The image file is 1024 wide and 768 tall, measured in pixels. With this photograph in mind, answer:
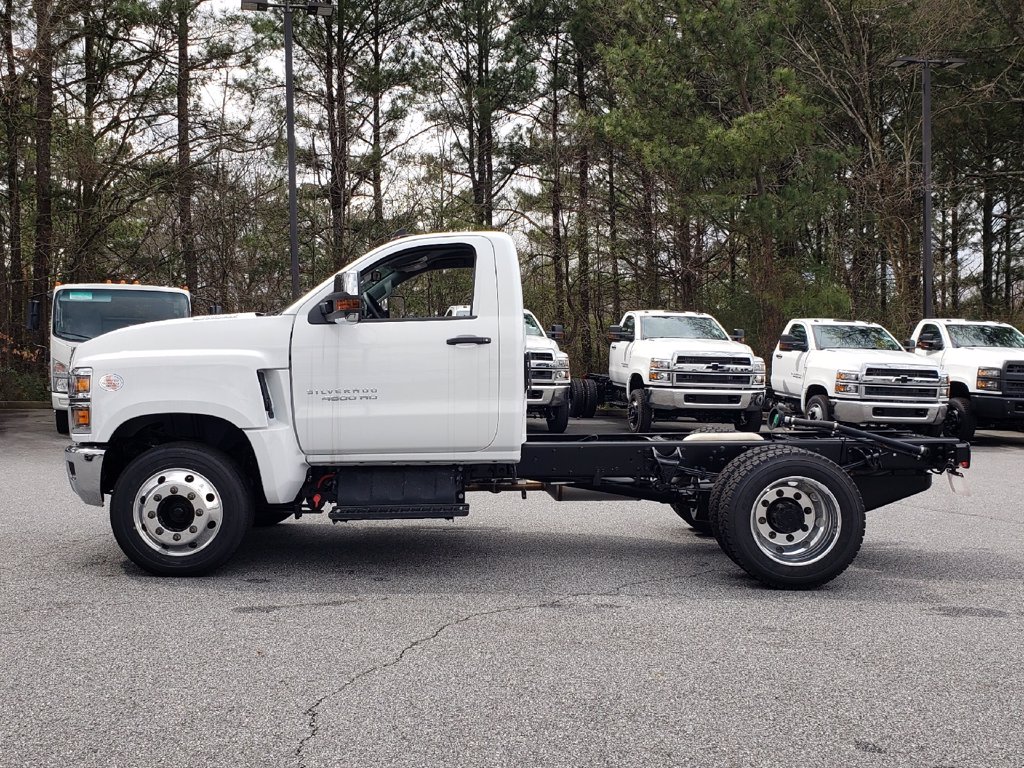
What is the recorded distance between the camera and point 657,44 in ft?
81.4

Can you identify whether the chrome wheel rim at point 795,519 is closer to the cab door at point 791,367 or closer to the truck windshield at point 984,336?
the cab door at point 791,367

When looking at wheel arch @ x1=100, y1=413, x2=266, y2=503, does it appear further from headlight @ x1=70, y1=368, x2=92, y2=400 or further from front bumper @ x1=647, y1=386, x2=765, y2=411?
front bumper @ x1=647, y1=386, x2=765, y2=411

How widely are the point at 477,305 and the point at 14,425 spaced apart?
51.4ft

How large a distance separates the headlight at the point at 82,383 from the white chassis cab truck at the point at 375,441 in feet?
0.04

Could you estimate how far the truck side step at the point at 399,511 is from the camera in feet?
21.4

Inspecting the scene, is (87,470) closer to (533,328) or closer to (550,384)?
(550,384)

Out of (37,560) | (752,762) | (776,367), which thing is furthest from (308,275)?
(752,762)

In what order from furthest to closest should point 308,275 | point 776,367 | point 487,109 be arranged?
point 487,109
point 308,275
point 776,367

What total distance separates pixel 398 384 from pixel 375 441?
1.28 ft

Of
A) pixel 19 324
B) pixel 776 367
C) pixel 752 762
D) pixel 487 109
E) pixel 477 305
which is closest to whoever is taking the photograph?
pixel 752 762

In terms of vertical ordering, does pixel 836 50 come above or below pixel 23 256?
above

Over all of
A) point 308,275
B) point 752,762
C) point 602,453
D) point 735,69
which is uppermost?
point 735,69

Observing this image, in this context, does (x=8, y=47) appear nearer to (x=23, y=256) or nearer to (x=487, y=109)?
(x=23, y=256)

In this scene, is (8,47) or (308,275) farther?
(308,275)
